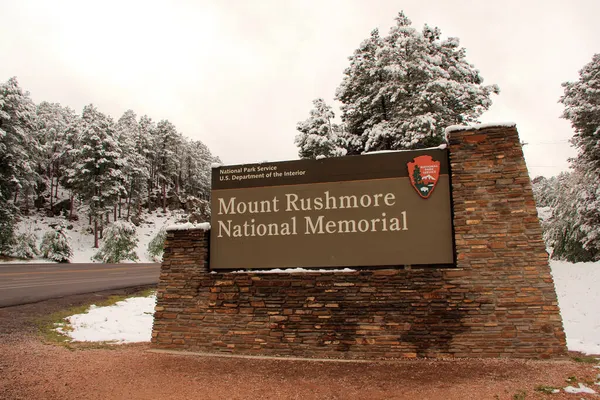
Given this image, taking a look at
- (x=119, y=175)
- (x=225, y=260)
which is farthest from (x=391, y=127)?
(x=119, y=175)

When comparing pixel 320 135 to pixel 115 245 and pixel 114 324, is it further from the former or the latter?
pixel 115 245

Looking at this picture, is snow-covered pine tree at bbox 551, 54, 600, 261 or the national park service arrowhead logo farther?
snow-covered pine tree at bbox 551, 54, 600, 261

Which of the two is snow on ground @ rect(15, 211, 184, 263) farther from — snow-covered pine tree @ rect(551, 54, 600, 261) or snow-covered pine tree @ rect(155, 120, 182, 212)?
snow-covered pine tree @ rect(551, 54, 600, 261)

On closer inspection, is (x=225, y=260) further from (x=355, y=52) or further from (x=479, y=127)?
(x=355, y=52)

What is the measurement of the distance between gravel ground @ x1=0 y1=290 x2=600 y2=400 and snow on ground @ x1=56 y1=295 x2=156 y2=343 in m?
1.70

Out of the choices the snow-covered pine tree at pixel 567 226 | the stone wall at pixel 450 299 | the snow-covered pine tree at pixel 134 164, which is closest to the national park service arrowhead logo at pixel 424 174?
the stone wall at pixel 450 299

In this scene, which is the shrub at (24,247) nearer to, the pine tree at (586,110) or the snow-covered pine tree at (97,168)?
the snow-covered pine tree at (97,168)

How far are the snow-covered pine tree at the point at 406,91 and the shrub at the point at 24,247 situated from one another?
24.9 meters

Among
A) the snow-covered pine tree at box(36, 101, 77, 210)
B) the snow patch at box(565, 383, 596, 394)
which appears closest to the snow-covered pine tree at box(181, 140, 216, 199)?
the snow-covered pine tree at box(36, 101, 77, 210)

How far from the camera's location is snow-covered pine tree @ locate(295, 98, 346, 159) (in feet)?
54.9

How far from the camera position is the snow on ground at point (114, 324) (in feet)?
25.8

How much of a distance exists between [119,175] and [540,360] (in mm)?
49636

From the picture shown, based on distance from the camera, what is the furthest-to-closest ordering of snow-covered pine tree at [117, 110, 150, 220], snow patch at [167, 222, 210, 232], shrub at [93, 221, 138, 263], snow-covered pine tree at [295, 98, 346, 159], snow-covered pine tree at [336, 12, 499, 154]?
snow-covered pine tree at [117, 110, 150, 220] < shrub at [93, 221, 138, 263] < snow-covered pine tree at [295, 98, 346, 159] < snow-covered pine tree at [336, 12, 499, 154] < snow patch at [167, 222, 210, 232]

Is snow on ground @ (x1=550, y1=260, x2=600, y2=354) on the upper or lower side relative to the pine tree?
lower
